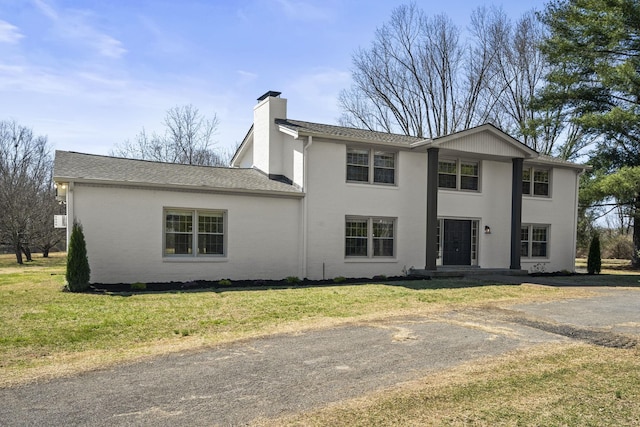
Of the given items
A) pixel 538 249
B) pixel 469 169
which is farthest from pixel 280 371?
pixel 538 249

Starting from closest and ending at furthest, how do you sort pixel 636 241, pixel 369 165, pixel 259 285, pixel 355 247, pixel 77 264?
pixel 77 264 < pixel 259 285 < pixel 355 247 < pixel 369 165 < pixel 636 241

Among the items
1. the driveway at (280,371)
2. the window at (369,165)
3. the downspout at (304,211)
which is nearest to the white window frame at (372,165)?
the window at (369,165)

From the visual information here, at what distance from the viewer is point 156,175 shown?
15016 mm

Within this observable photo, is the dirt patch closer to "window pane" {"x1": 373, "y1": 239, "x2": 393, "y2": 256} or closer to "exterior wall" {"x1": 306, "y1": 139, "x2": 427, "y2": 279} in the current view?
"exterior wall" {"x1": 306, "y1": 139, "x2": 427, "y2": 279}

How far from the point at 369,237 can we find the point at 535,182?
8.38 m

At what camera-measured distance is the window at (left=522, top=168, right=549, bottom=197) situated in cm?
2081

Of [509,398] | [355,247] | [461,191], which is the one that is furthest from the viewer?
[461,191]

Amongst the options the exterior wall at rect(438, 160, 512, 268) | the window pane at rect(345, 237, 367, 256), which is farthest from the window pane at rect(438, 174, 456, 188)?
the window pane at rect(345, 237, 367, 256)

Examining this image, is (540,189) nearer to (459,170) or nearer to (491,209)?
(491,209)

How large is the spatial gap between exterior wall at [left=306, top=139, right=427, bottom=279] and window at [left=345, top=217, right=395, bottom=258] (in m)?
0.25

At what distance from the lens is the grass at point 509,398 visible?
4621 mm

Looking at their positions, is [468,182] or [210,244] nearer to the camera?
[210,244]

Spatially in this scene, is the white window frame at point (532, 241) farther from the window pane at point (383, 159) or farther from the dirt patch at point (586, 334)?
the dirt patch at point (586, 334)

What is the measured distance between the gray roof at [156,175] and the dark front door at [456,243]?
6287 mm
